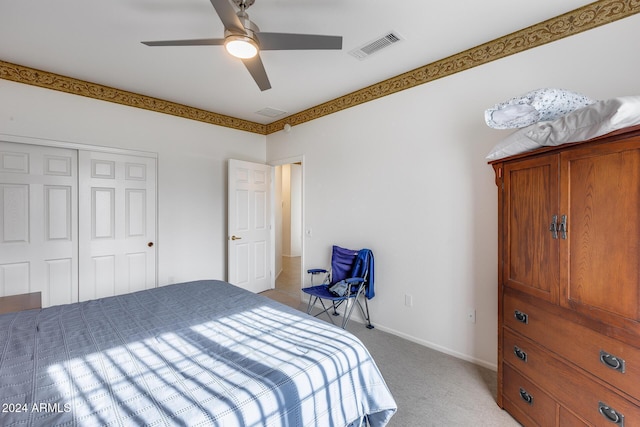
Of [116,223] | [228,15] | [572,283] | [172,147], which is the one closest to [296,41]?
[228,15]

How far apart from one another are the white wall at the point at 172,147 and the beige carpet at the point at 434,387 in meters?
2.63

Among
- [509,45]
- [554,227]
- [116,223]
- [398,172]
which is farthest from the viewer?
[116,223]

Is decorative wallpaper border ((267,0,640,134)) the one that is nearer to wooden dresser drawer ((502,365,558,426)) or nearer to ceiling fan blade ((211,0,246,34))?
ceiling fan blade ((211,0,246,34))

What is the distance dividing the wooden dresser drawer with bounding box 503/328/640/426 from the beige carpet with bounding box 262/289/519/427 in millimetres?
257

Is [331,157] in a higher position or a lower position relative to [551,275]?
higher

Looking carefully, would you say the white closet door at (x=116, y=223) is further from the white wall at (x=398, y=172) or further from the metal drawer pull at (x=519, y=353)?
the metal drawer pull at (x=519, y=353)

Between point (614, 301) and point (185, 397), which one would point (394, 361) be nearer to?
point (614, 301)

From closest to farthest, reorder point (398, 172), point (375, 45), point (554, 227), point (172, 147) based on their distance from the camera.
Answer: point (554, 227) → point (375, 45) → point (398, 172) → point (172, 147)

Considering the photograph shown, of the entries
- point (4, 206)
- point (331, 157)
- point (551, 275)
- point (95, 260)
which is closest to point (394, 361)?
point (551, 275)

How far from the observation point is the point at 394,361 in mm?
2535

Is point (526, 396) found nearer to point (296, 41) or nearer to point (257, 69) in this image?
point (296, 41)

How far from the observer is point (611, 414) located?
1.25 metres

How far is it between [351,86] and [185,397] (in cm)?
323

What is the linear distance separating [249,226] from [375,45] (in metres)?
3.01
